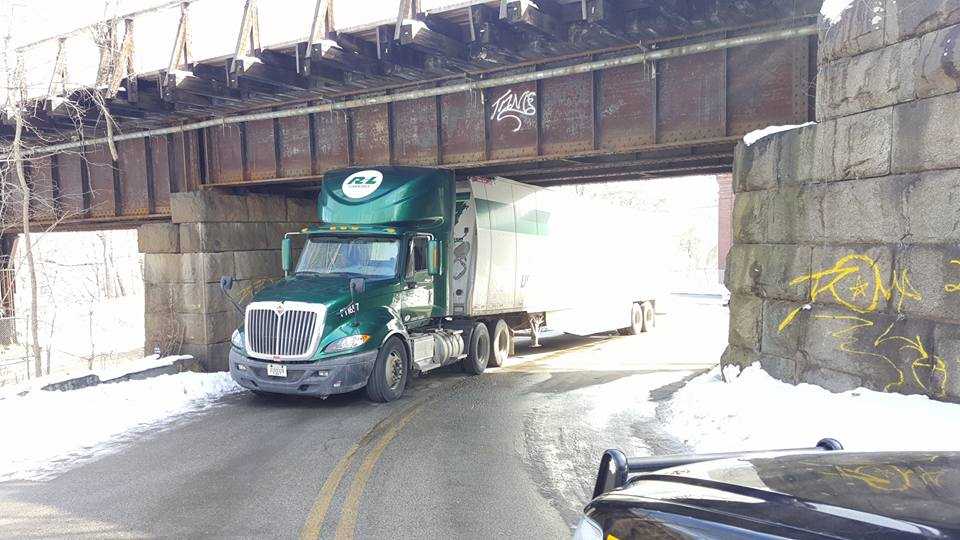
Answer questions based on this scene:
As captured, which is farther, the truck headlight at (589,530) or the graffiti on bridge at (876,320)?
the graffiti on bridge at (876,320)

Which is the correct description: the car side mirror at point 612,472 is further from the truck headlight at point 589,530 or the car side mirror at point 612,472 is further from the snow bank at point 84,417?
the snow bank at point 84,417

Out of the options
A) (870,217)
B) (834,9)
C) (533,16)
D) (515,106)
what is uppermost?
(533,16)

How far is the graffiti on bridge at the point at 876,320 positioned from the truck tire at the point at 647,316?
14.3 meters

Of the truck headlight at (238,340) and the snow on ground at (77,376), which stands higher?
the truck headlight at (238,340)

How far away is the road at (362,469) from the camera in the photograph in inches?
211

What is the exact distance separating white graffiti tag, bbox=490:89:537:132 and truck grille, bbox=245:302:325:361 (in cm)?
516

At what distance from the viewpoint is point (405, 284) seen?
37.0ft

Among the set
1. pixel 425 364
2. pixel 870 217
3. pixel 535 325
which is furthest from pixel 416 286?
pixel 870 217

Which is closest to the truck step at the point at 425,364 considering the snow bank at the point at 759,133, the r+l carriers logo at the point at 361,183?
the r+l carriers logo at the point at 361,183

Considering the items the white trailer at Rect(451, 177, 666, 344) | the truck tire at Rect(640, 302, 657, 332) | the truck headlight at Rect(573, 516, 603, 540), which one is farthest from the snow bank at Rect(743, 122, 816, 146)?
the truck tire at Rect(640, 302, 657, 332)

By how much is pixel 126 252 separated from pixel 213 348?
5686 centimetres

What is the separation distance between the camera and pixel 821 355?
753 centimetres

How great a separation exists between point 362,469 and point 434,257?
5318mm

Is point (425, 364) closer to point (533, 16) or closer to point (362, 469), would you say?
point (362, 469)
